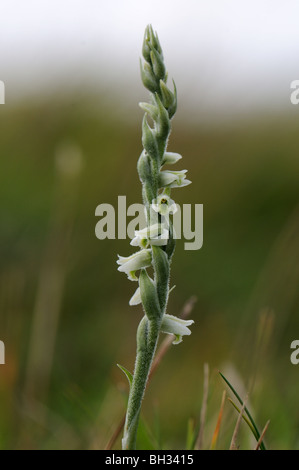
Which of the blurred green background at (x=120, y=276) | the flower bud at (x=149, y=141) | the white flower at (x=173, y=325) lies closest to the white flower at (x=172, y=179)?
the flower bud at (x=149, y=141)

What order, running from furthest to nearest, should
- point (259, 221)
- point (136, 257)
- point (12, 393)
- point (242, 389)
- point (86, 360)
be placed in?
point (259, 221) < point (86, 360) < point (12, 393) < point (242, 389) < point (136, 257)

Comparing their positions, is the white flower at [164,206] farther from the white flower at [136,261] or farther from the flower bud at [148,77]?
the flower bud at [148,77]

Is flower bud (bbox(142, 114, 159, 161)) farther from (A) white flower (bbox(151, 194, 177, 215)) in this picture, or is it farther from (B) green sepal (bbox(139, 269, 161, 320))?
(B) green sepal (bbox(139, 269, 161, 320))

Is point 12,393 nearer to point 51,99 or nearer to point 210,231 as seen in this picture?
point 210,231

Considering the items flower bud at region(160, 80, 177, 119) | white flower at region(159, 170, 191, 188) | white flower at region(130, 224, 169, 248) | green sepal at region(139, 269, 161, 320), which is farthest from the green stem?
flower bud at region(160, 80, 177, 119)

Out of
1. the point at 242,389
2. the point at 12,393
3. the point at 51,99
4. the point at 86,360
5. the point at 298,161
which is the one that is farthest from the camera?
the point at 51,99

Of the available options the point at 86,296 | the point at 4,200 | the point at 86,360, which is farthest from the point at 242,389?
the point at 4,200

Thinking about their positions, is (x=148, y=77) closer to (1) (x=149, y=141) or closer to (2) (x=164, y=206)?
(1) (x=149, y=141)
